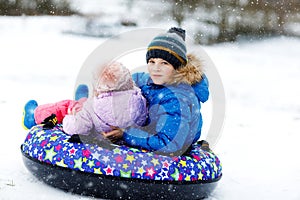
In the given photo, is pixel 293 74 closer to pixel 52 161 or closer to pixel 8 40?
pixel 8 40

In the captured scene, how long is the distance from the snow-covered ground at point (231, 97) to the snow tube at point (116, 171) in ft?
0.54

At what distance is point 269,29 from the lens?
14.7 metres

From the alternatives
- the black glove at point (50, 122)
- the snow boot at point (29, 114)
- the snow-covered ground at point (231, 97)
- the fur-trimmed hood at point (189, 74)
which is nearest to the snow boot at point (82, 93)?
the snow boot at point (29, 114)

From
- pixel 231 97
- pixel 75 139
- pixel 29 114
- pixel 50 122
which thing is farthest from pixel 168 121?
pixel 231 97

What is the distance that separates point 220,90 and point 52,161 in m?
4.62

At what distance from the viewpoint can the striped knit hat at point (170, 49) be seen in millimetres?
3678

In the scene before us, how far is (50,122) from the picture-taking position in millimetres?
3906

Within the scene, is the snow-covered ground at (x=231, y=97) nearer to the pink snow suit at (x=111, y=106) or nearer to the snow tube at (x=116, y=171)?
the snow tube at (x=116, y=171)

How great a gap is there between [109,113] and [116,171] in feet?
1.35

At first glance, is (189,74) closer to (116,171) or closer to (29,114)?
(116,171)

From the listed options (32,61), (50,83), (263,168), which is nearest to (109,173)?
(263,168)

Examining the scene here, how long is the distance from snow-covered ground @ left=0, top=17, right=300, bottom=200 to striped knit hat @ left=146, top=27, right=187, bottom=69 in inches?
44.4

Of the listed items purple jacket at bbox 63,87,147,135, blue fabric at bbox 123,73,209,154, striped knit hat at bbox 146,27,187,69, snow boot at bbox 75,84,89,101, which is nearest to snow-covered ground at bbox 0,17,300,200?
purple jacket at bbox 63,87,147,135

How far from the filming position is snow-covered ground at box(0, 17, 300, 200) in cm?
423
